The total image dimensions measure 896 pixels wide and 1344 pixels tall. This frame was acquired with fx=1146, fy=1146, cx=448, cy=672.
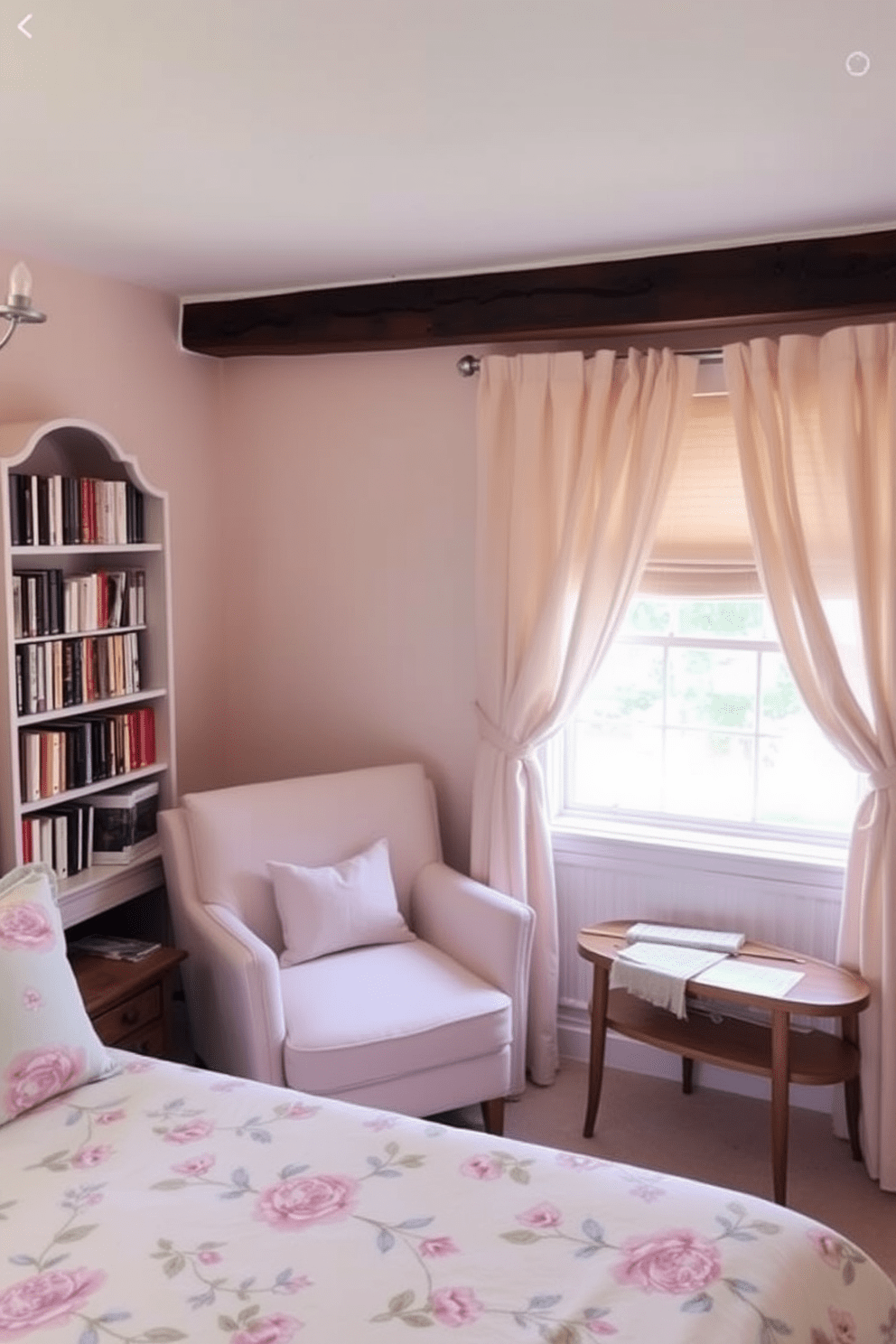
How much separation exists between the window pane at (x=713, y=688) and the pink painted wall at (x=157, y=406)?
1.61 metres

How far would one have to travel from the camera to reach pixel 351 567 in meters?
3.84

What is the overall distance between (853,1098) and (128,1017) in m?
1.92

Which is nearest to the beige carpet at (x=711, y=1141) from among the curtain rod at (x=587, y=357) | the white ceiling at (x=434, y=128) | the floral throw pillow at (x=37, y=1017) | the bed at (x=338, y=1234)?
the bed at (x=338, y=1234)

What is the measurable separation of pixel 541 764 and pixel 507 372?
1203mm

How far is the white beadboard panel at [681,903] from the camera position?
3.28 metres

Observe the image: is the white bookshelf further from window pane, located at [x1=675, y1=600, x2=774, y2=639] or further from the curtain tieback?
window pane, located at [x1=675, y1=600, x2=774, y2=639]

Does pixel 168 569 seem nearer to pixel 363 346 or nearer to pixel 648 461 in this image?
pixel 363 346

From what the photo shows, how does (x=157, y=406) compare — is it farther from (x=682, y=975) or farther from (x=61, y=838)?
(x=682, y=975)

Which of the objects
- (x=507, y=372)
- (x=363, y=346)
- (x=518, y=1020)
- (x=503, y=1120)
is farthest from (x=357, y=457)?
(x=503, y=1120)

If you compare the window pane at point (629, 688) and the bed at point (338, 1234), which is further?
the window pane at point (629, 688)

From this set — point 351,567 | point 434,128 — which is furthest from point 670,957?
point 434,128

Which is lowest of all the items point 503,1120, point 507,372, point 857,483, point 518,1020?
point 503,1120

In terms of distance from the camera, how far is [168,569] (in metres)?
3.35

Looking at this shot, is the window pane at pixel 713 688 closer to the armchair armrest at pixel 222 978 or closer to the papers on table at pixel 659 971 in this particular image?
the papers on table at pixel 659 971
